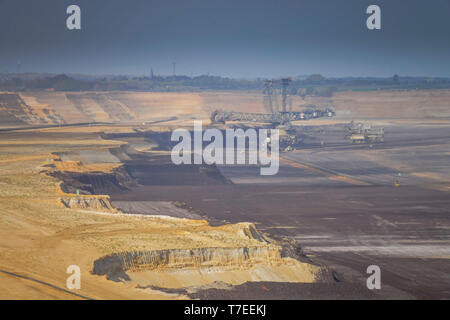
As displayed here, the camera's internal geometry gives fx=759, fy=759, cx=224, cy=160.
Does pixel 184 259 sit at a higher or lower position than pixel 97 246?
lower

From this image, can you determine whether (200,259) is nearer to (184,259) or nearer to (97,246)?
(184,259)

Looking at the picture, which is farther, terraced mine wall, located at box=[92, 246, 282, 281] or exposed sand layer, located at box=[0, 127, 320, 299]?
terraced mine wall, located at box=[92, 246, 282, 281]

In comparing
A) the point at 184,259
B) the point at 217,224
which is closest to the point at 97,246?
the point at 184,259

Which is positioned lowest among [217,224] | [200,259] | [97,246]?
[217,224]

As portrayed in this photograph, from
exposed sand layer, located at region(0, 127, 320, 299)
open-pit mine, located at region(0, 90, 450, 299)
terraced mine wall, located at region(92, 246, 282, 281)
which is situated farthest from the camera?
terraced mine wall, located at region(92, 246, 282, 281)

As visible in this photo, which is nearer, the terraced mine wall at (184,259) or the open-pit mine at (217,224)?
the open-pit mine at (217,224)

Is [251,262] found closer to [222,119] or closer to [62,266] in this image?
[62,266]

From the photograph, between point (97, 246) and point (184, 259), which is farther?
point (97, 246)

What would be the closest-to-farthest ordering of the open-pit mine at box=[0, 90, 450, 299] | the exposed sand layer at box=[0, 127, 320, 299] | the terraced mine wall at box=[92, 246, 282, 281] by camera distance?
the exposed sand layer at box=[0, 127, 320, 299] → the open-pit mine at box=[0, 90, 450, 299] → the terraced mine wall at box=[92, 246, 282, 281]
